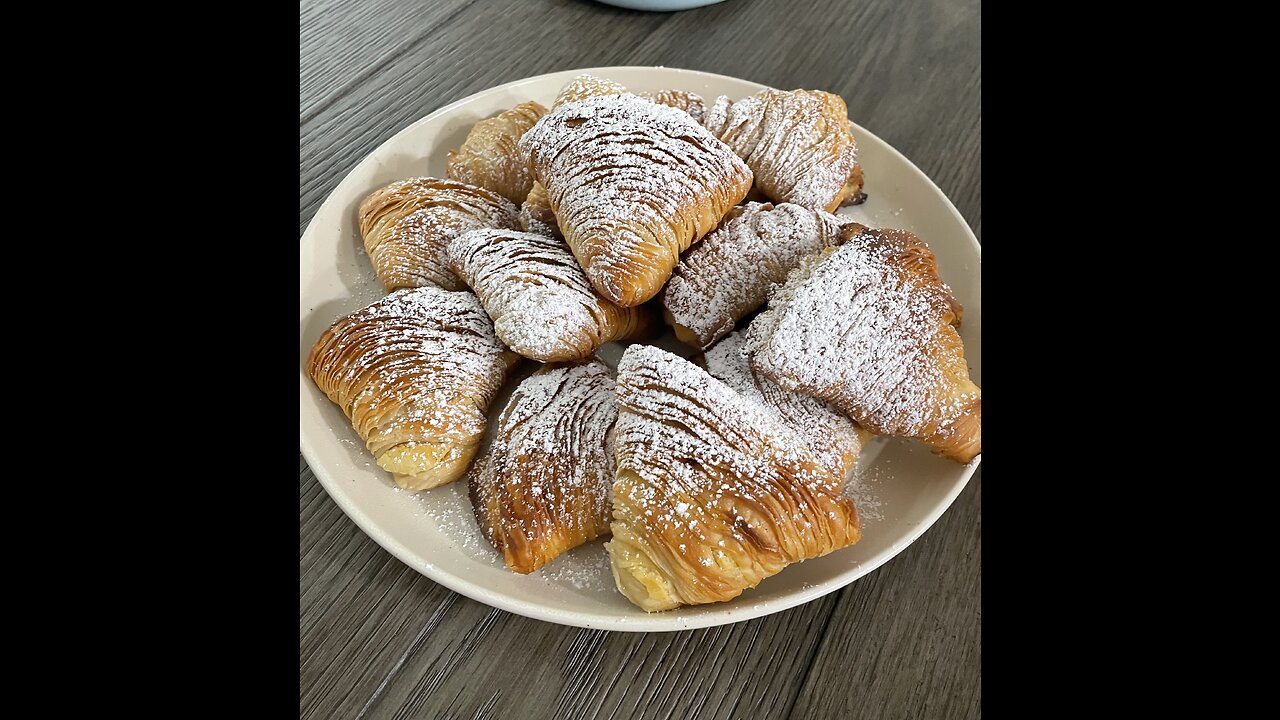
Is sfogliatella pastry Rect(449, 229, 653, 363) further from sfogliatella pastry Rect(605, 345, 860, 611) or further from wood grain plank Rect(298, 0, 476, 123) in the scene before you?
wood grain plank Rect(298, 0, 476, 123)

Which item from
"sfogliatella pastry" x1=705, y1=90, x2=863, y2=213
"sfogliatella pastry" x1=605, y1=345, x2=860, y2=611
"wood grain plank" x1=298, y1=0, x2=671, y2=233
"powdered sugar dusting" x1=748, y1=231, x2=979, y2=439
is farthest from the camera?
"wood grain plank" x1=298, y1=0, x2=671, y2=233

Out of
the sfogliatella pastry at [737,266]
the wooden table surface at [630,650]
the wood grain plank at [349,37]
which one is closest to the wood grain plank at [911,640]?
the wooden table surface at [630,650]

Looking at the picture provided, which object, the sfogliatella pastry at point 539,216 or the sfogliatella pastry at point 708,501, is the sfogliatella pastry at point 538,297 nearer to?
the sfogliatella pastry at point 539,216

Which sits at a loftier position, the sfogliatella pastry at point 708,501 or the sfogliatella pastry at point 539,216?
the sfogliatella pastry at point 539,216

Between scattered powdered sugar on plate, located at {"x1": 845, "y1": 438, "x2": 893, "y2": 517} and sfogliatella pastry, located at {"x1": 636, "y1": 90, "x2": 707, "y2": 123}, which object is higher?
sfogliatella pastry, located at {"x1": 636, "y1": 90, "x2": 707, "y2": 123}

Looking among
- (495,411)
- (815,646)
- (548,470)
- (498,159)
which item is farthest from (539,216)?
(815,646)

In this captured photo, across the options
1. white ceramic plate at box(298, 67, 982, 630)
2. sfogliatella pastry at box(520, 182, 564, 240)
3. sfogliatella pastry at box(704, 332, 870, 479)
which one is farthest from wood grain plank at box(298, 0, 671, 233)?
sfogliatella pastry at box(704, 332, 870, 479)

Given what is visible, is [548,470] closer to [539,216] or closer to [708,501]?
[708,501]
